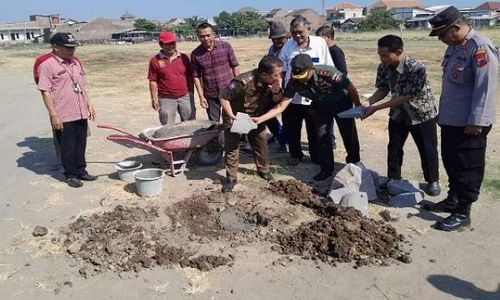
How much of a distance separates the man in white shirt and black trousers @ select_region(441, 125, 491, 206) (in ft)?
6.10

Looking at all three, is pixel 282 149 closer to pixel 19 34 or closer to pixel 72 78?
pixel 72 78

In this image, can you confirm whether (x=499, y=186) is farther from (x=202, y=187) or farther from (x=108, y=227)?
(x=108, y=227)

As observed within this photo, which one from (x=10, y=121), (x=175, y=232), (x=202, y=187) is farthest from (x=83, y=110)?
(x=10, y=121)

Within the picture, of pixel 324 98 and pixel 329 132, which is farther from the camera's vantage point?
pixel 329 132

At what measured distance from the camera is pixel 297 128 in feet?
20.3

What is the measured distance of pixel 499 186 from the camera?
5238 millimetres

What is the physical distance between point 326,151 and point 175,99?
2.26 meters

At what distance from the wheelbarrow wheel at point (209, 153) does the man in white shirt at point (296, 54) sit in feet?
3.33

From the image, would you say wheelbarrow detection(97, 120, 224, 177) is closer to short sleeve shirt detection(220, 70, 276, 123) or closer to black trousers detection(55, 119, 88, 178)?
black trousers detection(55, 119, 88, 178)

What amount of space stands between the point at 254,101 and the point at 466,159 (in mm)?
2301

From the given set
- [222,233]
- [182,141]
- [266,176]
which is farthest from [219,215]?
[182,141]

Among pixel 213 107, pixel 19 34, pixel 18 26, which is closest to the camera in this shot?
pixel 213 107

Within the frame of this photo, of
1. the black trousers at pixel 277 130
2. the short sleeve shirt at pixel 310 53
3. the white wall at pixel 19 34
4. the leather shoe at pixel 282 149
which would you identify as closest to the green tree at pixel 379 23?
the white wall at pixel 19 34

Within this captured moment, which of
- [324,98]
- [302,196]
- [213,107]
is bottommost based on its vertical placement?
[302,196]
